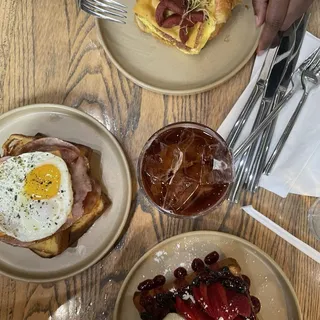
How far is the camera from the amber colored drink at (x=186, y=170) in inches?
58.8

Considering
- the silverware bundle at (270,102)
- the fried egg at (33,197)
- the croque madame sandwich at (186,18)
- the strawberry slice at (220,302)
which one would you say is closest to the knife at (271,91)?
the silverware bundle at (270,102)

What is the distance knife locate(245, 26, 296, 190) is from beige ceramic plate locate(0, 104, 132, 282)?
397 mm

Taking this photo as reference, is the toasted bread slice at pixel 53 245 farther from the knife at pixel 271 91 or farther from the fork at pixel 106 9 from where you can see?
the fork at pixel 106 9

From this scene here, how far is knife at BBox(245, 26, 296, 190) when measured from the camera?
157 centimetres

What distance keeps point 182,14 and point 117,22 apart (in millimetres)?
261

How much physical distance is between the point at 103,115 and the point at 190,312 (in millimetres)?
701

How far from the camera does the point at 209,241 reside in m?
1.59

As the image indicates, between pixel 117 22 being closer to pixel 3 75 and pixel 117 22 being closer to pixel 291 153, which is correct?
pixel 3 75

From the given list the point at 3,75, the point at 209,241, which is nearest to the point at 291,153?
the point at 209,241

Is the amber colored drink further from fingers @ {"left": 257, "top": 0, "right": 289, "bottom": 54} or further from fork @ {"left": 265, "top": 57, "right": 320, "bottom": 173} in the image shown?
fingers @ {"left": 257, "top": 0, "right": 289, "bottom": 54}

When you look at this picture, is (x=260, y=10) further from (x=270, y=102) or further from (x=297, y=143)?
(x=297, y=143)

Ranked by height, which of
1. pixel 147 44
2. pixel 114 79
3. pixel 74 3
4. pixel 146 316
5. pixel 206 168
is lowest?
pixel 146 316

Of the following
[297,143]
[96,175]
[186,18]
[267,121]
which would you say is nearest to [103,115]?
[96,175]

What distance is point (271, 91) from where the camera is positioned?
1574 millimetres
